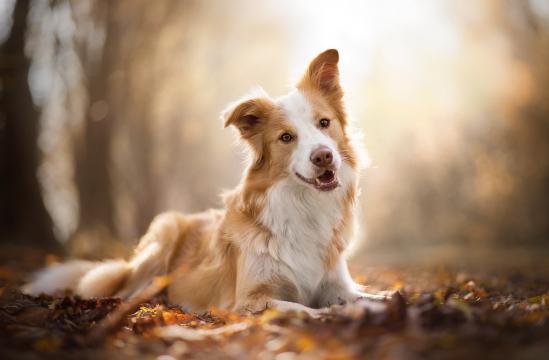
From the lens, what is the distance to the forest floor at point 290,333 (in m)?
2.88

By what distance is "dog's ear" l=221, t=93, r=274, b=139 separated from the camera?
5.27 m

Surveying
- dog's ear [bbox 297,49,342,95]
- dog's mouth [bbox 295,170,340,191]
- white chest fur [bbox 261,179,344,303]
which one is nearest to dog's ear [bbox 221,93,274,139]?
dog's ear [bbox 297,49,342,95]

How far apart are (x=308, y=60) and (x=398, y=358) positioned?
3.66 metres

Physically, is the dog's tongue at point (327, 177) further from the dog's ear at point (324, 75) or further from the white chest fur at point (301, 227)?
the dog's ear at point (324, 75)

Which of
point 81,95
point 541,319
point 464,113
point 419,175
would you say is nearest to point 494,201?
point 464,113

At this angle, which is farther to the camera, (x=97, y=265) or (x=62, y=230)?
(x=62, y=230)

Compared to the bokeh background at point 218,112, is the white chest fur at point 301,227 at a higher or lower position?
lower

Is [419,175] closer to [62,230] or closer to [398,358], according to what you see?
[62,230]

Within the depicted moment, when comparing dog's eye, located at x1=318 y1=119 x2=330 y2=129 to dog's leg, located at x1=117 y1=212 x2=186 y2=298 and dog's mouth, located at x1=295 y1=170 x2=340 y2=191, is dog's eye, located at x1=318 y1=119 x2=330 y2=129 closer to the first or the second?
dog's mouth, located at x1=295 y1=170 x2=340 y2=191

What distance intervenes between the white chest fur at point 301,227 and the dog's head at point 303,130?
0.55 feet

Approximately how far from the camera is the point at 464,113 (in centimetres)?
2058

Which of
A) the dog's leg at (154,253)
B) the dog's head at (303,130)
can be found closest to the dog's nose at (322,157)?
the dog's head at (303,130)

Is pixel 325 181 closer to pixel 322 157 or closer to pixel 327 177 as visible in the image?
pixel 327 177

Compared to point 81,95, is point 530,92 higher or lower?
lower
